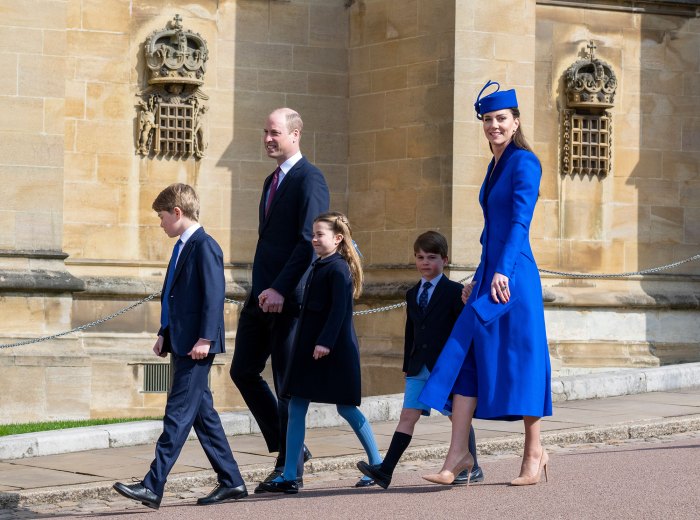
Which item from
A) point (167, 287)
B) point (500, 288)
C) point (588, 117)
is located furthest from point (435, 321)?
point (588, 117)

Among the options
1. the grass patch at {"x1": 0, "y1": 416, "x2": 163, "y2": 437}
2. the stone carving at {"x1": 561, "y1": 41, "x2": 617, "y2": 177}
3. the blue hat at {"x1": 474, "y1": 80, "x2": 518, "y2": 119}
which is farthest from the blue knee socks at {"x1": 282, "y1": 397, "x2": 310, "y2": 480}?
the stone carving at {"x1": 561, "y1": 41, "x2": 617, "y2": 177}

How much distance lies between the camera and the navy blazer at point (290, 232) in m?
7.75

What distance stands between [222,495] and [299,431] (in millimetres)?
534

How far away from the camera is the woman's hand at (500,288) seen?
704 cm

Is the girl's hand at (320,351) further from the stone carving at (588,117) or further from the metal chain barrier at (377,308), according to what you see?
the stone carving at (588,117)

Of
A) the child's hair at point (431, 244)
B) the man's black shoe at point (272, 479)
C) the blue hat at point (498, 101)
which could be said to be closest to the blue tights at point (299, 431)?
the man's black shoe at point (272, 479)

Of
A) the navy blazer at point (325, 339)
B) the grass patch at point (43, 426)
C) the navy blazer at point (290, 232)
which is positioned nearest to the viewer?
the navy blazer at point (325, 339)

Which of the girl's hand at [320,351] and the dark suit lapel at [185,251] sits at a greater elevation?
the dark suit lapel at [185,251]

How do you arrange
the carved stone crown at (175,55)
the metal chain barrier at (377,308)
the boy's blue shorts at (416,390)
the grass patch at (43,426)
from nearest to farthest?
the boy's blue shorts at (416,390) < the grass patch at (43,426) < the metal chain barrier at (377,308) < the carved stone crown at (175,55)

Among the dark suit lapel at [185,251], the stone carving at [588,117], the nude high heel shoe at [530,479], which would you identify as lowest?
the nude high heel shoe at [530,479]

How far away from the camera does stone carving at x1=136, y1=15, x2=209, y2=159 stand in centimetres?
1401

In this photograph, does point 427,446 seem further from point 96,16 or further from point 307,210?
point 96,16

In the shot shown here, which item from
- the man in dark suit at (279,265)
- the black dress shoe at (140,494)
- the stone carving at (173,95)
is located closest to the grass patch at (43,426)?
the stone carving at (173,95)

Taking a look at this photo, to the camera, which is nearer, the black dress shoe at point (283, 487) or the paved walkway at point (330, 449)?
the black dress shoe at point (283, 487)
